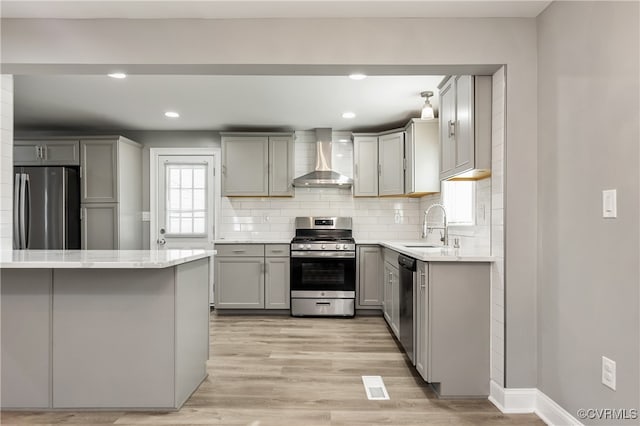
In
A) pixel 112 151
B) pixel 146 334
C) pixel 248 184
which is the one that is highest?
pixel 112 151

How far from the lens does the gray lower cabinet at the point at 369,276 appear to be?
4.90 m

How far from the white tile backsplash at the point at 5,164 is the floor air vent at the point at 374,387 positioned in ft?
8.85

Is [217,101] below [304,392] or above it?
above

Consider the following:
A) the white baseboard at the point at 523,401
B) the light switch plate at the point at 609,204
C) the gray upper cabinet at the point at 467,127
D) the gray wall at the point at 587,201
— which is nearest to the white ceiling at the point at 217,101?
the gray upper cabinet at the point at 467,127

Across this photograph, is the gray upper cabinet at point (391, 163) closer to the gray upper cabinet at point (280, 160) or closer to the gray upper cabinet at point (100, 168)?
the gray upper cabinet at point (280, 160)

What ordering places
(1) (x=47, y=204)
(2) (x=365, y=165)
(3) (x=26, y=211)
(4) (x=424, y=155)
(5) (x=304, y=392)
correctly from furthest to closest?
(2) (x=365, y=165)
(1) (x=47, y=204)
(3) (x=26, y=211)
(4) (x=424, y=155)
(5) (x=304, y=392)

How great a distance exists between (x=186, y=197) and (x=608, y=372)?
499 cm

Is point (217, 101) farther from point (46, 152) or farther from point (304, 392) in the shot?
point (304, 392)

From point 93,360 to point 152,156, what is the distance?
3668 millimetres

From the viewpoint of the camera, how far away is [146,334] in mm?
2377

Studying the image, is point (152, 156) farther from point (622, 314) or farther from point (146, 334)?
point (622, 314)

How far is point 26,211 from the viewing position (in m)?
4.68

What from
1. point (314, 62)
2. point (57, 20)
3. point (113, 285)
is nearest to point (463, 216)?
point (314, 62)
